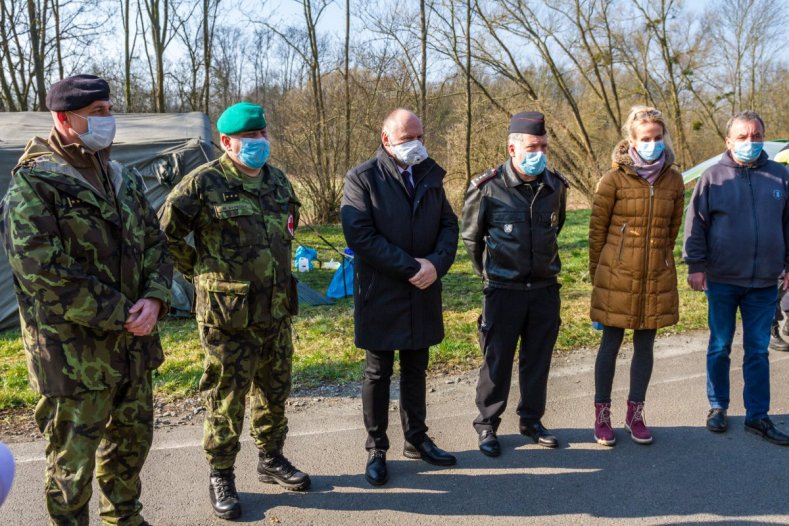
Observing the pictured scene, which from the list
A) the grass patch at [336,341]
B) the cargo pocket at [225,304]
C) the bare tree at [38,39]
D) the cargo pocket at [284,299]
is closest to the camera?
the cargo pocket at [225,304]

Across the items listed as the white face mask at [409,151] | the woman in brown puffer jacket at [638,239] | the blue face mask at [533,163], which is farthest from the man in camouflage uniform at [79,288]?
the woman in brown puffer jacket at [638,239]

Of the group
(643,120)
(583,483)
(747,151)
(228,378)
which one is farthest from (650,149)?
(228,378)

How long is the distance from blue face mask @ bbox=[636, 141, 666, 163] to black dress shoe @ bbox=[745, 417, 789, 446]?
1.80 meters

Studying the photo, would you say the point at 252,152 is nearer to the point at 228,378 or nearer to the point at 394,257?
the point at 394,257

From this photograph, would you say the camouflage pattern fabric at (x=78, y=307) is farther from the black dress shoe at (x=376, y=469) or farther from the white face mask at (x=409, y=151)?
the white face mask at (x=409, y=151)

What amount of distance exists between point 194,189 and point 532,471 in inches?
94.2

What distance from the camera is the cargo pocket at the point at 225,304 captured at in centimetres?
332

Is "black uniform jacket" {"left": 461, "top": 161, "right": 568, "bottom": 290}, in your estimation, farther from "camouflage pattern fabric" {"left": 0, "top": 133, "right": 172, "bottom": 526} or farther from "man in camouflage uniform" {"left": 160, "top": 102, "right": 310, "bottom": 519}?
"camouflage pattern fabric" {"left": 0, "top": 133, "right": 172, "bottom": 526}

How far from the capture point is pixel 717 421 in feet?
14.2

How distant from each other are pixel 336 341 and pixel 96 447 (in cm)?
386

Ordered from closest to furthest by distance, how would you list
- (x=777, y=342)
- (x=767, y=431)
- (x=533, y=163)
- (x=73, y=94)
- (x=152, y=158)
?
(x=73, y=94) → (x=533, y=163) → (x=767, y=431) → (x=777, y=342) → (x=152, y=158)

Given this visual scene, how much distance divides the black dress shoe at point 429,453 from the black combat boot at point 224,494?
1049 mm

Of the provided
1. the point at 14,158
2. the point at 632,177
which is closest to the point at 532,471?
the point at 632,177

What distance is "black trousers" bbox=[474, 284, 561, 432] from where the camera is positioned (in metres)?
4.03
